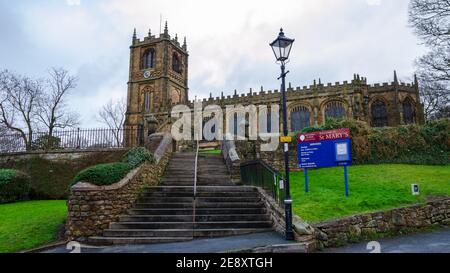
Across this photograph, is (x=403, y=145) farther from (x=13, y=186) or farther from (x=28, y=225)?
(x=13, y=186)

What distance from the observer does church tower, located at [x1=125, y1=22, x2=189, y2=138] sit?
50.2m

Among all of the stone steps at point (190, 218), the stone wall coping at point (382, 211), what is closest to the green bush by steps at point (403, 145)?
the stone wall coping at point (382, 211)

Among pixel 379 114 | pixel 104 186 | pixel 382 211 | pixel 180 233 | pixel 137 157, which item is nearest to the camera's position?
pixel 180 233

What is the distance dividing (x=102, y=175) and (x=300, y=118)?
110ft

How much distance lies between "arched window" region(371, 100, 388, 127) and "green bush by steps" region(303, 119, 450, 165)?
22098 millimetres

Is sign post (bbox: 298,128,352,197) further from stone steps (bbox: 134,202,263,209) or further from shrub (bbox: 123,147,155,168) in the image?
shrub (bbox: 123,147,155,168)

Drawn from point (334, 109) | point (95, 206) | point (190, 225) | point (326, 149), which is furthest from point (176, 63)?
point (190, 225)

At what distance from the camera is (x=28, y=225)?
995 centimetres

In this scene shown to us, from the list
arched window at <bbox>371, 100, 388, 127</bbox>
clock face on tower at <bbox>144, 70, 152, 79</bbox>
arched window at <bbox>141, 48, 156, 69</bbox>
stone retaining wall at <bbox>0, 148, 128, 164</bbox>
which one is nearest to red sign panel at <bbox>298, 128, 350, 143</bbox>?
stone retaining wall at <bbox>0, 148, 128, 164</bbox>

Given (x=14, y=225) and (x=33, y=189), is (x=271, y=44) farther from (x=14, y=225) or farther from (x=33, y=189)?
(x=33, y=189)

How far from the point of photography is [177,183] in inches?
488

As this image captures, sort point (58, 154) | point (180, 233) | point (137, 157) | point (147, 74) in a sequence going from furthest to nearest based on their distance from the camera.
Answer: point (147, 74) → point (58, 154) → point (137, 157) → point (180, 233)

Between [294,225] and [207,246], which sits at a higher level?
[294,225]

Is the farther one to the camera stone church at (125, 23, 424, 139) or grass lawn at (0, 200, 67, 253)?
stone church at (125, 23, 424, 139)
